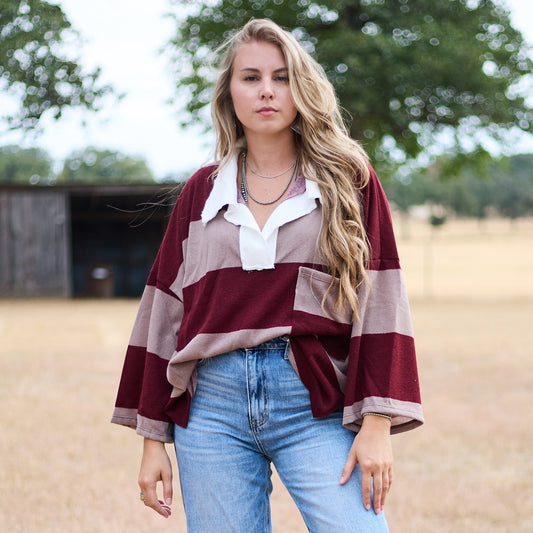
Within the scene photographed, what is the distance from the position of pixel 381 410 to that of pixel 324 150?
66 cm

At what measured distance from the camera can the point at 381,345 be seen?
1.66 meters

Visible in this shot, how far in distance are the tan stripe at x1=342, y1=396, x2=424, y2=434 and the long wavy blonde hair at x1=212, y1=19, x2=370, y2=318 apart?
21 cm

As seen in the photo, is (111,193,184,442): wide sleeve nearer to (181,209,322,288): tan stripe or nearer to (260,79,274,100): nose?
(181,209,322,288): tan stripe

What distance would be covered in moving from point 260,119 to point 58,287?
17419 millimetres

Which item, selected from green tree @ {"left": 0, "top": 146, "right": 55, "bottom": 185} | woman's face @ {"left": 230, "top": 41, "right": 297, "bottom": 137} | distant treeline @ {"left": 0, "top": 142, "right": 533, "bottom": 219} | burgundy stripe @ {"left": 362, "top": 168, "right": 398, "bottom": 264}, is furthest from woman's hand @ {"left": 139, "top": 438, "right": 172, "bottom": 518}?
distant treeline @ {"left": 0, "top": 142, "right": 533, "bottom": 219}

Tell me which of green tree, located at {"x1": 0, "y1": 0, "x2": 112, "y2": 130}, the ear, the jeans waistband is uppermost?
green tree, located at {"x1": 0, "y1": 0, "x2": 112, "y2": 130}

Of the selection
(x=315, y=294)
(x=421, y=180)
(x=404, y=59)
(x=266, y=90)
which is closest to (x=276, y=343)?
(x=315, y=294)

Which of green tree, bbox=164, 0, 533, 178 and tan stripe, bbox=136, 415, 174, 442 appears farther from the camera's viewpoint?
green tree, bbox=164, 0, 533, 178

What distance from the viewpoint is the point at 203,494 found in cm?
168

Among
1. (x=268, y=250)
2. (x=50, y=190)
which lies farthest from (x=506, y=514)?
(x=50, y=190)

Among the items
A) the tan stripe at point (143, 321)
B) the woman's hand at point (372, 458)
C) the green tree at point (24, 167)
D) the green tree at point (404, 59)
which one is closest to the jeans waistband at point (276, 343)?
the woman's hand at point (372, 458)

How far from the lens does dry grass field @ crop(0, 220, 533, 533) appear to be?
3.82 m

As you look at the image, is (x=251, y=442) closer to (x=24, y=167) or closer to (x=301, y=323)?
(x=301, y=323)

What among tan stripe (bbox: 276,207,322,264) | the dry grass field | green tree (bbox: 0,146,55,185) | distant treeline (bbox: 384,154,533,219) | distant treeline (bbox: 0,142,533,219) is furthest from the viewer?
distant treeline (bbox: 384,154,533,219)
